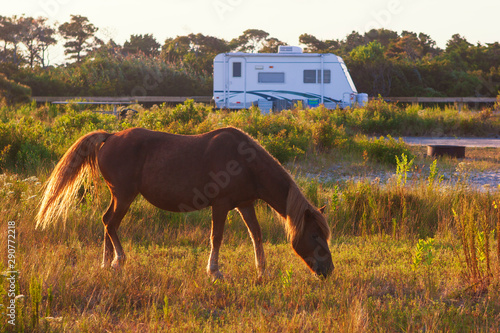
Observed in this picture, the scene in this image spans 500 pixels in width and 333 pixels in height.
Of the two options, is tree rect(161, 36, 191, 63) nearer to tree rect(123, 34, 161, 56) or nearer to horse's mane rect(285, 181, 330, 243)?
tree rect(123, 34, 161, 56)

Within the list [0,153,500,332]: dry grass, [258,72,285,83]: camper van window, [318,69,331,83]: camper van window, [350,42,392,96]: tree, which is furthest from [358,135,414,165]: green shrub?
[350,42,392,96]: tree

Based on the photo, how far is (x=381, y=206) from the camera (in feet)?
27.2

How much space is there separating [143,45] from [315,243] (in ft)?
165

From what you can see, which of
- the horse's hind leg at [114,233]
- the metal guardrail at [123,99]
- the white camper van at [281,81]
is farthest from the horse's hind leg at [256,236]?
the metal guardrail at [123,99]

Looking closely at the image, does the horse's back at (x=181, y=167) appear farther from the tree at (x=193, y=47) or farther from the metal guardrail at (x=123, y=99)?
the tree at (x=193, y=47)

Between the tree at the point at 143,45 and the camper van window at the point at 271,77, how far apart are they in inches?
1115

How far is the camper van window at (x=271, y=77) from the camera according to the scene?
25812 mm

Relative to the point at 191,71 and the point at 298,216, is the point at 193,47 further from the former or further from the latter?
the point at 298,216

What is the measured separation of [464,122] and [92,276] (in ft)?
62.1

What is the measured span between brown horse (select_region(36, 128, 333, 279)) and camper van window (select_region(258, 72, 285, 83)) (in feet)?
66.8

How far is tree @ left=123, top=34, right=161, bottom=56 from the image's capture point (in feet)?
170

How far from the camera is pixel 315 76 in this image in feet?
84.2

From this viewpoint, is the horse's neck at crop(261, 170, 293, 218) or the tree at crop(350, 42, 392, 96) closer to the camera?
the horse's neck at crop(261, 170, 293, 218)

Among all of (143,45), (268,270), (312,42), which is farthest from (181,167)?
(143,45)
